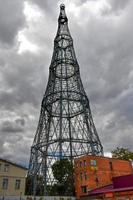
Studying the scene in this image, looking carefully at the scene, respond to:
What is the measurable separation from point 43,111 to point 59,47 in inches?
617

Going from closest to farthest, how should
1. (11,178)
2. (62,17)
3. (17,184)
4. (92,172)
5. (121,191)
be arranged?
(121,191) → (11,178) → (17,184) → (92,172) → (62,17)

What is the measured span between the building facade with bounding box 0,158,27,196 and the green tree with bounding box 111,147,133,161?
23.5m

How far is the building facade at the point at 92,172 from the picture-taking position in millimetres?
45938

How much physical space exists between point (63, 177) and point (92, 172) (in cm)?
566

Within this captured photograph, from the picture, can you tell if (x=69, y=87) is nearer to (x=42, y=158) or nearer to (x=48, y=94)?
(x=48, y=94)

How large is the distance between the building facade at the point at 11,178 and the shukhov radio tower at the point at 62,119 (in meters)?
4.24

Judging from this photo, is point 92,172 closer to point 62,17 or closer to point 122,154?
point 122,154

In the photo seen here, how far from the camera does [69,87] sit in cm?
5162

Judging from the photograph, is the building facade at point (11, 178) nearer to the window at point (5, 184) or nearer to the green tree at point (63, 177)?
the window at point (5, 184)

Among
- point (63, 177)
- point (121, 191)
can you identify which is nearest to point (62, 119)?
point (63, 177)

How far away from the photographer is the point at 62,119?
47438mm

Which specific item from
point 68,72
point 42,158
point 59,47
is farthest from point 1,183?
point 59,47

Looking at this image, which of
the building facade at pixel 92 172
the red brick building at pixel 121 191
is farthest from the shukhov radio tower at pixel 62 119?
the red brick building at pixel 121 191

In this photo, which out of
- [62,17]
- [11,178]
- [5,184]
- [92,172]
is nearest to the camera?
[5,184]
